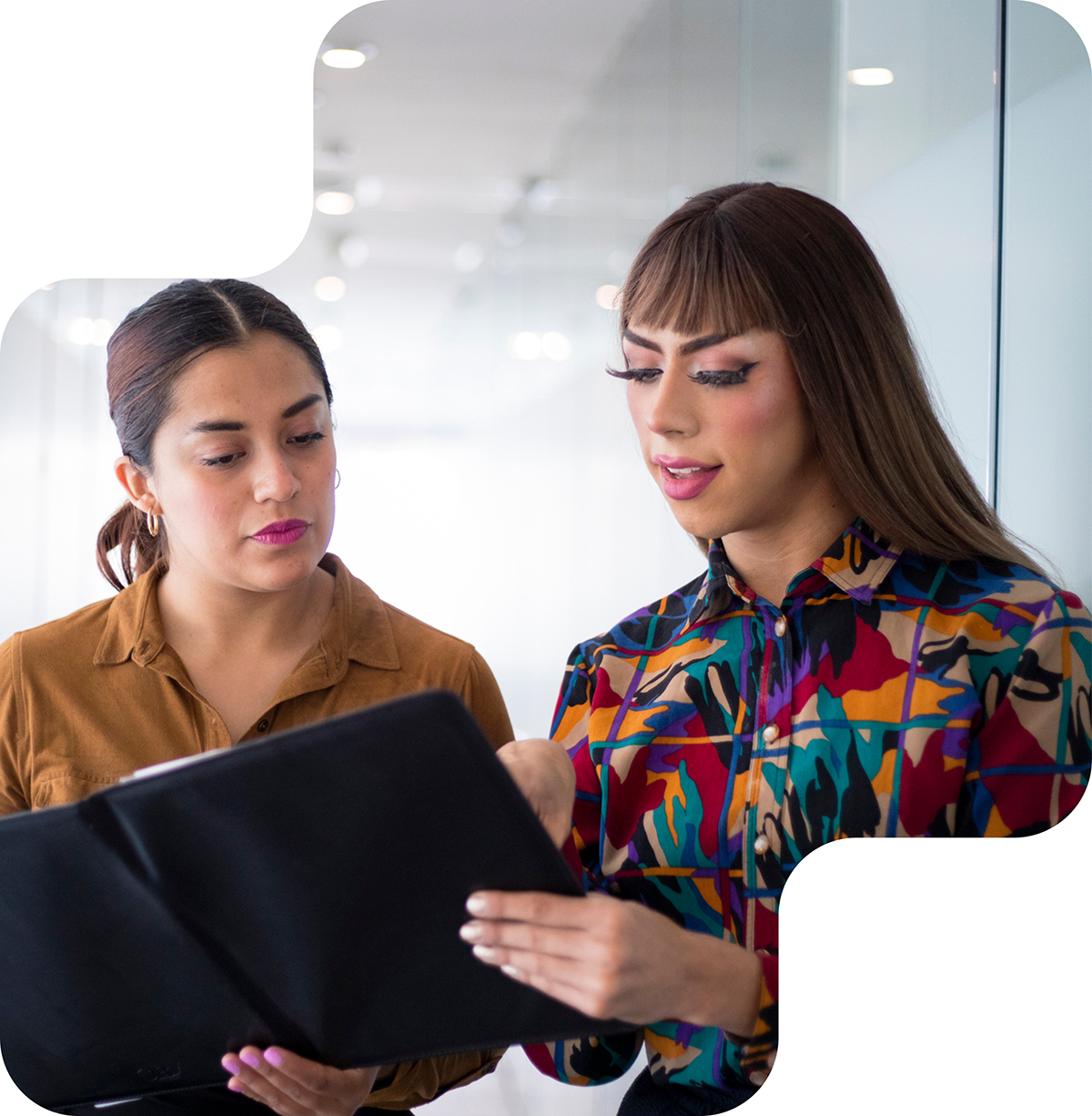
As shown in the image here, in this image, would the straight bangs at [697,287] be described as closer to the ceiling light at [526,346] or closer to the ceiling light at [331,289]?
the ceiling light at [526,346]

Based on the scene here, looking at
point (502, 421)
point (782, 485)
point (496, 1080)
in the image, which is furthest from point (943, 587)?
point (496, 1080)

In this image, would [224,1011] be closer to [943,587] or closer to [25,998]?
[25,998]

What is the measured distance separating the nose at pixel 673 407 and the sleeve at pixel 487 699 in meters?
0.18

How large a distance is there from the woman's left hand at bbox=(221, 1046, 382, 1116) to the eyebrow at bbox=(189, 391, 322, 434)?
0.36 metres

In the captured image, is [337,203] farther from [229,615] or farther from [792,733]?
[792,733]

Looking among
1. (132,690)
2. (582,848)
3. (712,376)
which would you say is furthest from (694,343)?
(132,690)

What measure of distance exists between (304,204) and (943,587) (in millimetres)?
462

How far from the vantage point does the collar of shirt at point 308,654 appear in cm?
75

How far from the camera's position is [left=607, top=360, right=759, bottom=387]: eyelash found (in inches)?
25.6

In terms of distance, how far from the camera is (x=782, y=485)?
706 millimetres

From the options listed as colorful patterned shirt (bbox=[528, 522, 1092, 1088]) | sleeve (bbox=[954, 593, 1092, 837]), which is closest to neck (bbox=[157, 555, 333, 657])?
colorful patterned shirt (bbox=[528, 522, 1092, 1088])

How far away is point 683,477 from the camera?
663 millimetres

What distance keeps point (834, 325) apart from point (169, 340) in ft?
1.37

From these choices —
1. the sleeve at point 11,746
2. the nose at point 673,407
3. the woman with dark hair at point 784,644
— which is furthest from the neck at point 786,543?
the sleeve at point 11,746
